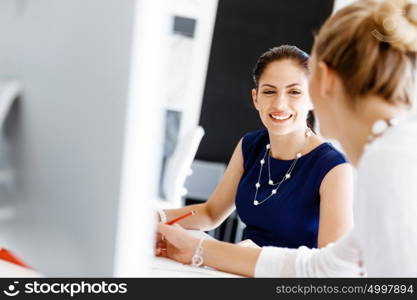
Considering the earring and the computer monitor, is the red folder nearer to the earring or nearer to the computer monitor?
the computer monitor

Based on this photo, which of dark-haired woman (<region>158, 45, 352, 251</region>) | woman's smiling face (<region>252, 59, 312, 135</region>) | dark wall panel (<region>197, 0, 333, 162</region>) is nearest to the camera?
dark-haired woman (<region>158, 45, 352, 251</region>)

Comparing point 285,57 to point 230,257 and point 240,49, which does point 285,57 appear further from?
point 240,49

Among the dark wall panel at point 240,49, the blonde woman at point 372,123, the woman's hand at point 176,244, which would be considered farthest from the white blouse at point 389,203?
the dark wall panel at point 240,49

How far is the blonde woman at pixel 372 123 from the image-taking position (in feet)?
1.99

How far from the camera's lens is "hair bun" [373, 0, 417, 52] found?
664 millimetres

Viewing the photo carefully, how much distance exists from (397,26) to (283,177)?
0.66 metres

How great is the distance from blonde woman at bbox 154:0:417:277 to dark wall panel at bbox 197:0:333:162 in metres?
2.28

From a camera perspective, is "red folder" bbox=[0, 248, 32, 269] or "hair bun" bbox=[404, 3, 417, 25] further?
"hair bun" bbox=[404, 3, 417, 25]

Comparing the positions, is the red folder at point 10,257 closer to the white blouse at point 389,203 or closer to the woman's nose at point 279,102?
the white blouse at point 389,203

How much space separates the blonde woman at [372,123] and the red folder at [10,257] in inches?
16.0

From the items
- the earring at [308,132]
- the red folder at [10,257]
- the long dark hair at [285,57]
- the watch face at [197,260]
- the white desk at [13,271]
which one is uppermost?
the long dark hair at [285,57]

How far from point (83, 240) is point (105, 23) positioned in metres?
0.17

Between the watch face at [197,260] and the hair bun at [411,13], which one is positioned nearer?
the hair bun at [411,13]

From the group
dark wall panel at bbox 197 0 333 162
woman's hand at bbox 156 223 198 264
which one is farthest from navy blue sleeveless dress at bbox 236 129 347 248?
dark wall panel at bbox 197 0 333 162
